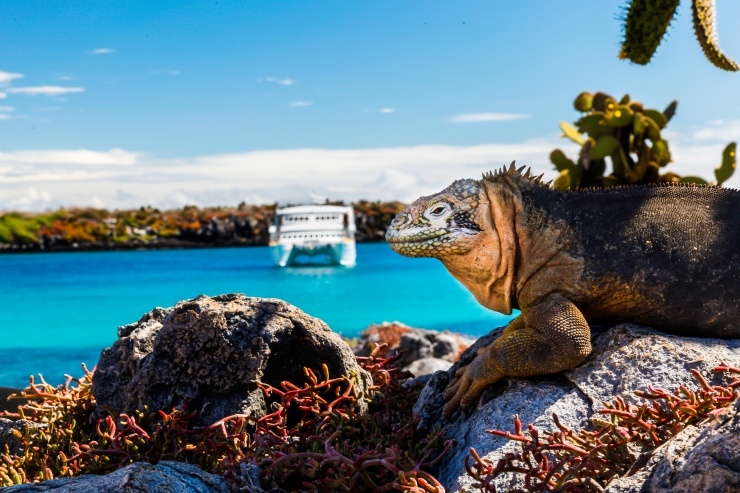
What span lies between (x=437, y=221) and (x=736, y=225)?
4.65 ft

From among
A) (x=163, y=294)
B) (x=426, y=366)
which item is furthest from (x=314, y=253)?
(x=426, y=366)

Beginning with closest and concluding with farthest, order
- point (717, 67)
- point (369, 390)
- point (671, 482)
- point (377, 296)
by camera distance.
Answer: point (671, 482) → point (369, 390) → point (717, 67) → point (377, 296)

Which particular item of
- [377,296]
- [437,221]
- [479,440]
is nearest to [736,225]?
[437,221]

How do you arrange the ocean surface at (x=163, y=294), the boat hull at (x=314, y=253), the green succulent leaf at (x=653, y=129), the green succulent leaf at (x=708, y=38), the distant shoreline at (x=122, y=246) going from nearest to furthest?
the green succulent leaf at (x=708, y=38) → the green succulent leaf at (x=653, y=129) → the ocean surface at (x=163, y=294) → the boat hull at (x=314, y=253) → the distant shoreline at (x=122, y=246)

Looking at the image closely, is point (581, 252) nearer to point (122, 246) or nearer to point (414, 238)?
point (414, 238)

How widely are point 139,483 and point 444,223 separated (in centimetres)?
173

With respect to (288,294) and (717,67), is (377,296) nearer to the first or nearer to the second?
(288,294)

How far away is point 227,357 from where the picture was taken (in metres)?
3.62

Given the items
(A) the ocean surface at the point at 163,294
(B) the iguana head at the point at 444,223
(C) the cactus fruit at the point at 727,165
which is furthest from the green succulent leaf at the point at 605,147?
(B) the iguana head at the point at 444,223

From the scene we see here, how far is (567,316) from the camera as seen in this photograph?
3.36m

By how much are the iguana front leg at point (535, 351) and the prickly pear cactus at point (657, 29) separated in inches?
333

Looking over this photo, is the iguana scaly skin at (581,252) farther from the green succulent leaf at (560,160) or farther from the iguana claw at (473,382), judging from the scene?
the green succulent leaf at (560,160)

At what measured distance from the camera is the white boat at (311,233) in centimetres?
5344

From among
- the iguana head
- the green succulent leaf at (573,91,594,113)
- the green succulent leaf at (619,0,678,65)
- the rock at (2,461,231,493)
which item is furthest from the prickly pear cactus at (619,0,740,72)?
the rock at (2,461,231,493)
